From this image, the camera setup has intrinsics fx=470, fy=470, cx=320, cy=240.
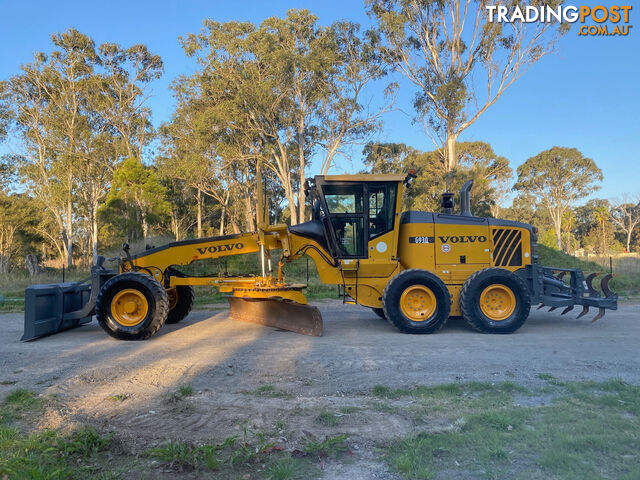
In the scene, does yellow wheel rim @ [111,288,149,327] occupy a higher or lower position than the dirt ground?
higher

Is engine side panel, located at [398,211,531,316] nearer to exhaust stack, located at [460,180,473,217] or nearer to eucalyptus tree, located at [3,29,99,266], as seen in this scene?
exhaust stack, located at [460,180,473,217]

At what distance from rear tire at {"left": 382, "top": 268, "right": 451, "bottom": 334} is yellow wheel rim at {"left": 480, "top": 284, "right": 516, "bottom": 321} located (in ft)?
2.55

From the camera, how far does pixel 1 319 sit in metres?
11.9

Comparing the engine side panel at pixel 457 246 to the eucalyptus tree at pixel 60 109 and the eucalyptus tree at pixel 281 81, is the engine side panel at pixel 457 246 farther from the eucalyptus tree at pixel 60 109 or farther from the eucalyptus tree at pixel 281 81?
the eucalyptus tree at pixel 60 109

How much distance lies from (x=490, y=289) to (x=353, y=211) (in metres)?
2.97

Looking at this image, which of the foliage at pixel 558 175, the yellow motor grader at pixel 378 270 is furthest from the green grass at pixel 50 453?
the foliage at pixel 558 175

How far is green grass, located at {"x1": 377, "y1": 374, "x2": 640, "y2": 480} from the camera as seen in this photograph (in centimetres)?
323

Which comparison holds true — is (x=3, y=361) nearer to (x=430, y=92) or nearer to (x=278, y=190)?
(x=430, y=92)

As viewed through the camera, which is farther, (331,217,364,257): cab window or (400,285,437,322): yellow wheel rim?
(331,217,364,257): cab window

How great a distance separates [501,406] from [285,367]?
2735 mm

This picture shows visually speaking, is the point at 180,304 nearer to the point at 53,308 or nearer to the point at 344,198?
the point at 53,308

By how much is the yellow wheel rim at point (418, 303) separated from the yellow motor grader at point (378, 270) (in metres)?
0.02

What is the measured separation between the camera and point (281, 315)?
918cm

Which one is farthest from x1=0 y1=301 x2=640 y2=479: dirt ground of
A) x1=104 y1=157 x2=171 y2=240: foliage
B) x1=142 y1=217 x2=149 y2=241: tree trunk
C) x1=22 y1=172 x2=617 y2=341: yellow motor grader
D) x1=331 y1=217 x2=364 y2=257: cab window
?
x1=104 y1=157 x2=171 y2=240: foliage
